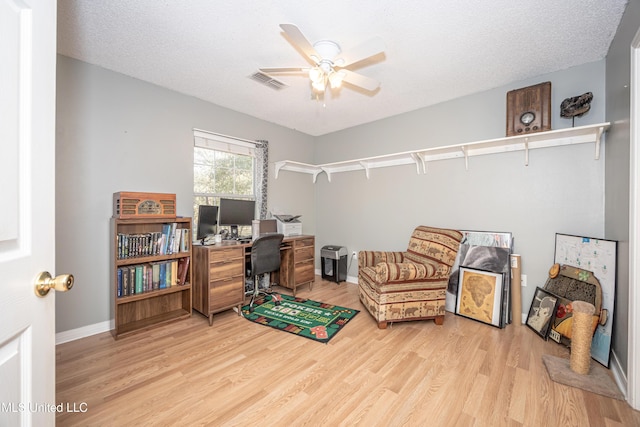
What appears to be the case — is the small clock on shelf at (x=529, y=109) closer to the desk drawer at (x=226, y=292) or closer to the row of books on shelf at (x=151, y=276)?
the desk drawer at (x=226, y=292)

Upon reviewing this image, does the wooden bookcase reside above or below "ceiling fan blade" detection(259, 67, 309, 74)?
below

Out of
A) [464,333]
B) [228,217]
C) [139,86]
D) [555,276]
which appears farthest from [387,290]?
[139,86]

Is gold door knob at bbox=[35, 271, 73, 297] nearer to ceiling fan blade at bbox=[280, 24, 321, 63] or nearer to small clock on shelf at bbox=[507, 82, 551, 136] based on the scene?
ceiling fan blade at bbox=[280, 24, 321, 63]

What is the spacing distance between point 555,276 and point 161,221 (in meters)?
3.97

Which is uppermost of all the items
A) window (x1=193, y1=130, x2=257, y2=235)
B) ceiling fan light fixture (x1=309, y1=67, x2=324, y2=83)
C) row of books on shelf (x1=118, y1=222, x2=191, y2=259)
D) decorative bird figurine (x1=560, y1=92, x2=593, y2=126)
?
ceiling fan light fixture (x1=309, y1=67, x2=324, y2=83)

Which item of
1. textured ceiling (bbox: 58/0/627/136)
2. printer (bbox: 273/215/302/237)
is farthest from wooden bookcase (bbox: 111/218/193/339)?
textured ceiling (bbox: 58/0/627/136)

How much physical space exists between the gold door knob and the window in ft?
8.41

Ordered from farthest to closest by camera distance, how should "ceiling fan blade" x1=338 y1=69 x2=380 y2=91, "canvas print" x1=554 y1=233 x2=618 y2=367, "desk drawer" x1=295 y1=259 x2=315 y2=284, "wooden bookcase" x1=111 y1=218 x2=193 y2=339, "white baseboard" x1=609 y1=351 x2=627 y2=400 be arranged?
"desk drawer" x1=295 y1=259 x2=315 y2=284
"wooden bookcase" x1=111 y1=218 x2=193 y2=339
"ceiling fan blade" x1=338 y1=69 x2=380 y2=91
"canvas print" x1=554 y1=233 x2=618 y2=367
"white baseboard" x1=609 y1=351 x2=627 y2=400

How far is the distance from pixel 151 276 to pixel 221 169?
1.59 meters

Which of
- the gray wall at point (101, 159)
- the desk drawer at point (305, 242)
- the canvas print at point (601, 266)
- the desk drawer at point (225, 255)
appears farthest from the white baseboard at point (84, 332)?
the canvas print at point (601, 266)

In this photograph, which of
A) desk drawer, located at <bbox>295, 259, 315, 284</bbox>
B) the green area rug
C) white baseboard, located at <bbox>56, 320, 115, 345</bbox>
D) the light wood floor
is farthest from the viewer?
desk drawer, located at <bbox>295, 259, 315, 284</bbox>

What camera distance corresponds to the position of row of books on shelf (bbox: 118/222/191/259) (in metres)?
2.46

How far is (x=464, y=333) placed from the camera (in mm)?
2518

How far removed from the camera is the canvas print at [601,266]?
1.98 metres
